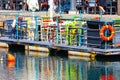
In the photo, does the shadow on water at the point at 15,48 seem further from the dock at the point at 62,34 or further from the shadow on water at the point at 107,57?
the shadow on water at the point at 107,57

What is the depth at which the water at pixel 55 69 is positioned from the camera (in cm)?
3569

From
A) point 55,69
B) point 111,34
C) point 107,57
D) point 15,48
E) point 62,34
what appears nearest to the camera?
point 55,69

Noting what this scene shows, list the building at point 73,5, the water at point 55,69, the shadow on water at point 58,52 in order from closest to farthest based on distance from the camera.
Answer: the water at point 55,69 → the shadow on water at point 58,52 → the building at point 73,5

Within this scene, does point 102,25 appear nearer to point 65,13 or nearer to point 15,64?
point 15,64

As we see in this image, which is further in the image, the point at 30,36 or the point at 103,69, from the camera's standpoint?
the point at 30,36

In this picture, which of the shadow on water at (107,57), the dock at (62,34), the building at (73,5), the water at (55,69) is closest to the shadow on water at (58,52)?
A: the dock at (62,34)

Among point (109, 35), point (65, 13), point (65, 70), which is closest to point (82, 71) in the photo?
point (65, 70)

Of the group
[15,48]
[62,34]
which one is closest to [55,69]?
[62,34]

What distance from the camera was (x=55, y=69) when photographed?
3825cm

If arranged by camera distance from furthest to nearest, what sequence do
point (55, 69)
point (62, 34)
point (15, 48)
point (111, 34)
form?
point (15, 48) < point (62, 34) < point (111, 34) < point (55, 69)

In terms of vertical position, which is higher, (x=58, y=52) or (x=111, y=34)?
(x=111, y=34)

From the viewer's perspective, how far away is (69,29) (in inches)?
1688

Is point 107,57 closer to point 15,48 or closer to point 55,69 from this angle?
point 55,69

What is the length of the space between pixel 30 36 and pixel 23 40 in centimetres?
53
